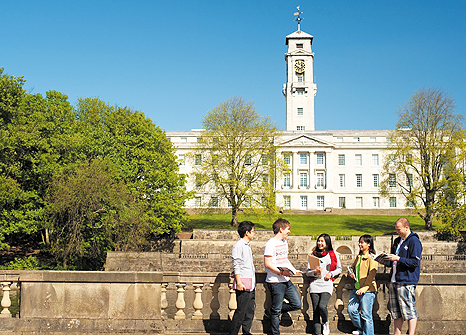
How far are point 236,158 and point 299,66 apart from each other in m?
42.1

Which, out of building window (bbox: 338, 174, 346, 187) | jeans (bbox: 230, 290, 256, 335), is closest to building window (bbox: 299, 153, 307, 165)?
building window (bbox: 338, 174, 346, 187)

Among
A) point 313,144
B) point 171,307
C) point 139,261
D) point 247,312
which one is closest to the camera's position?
point 247,312

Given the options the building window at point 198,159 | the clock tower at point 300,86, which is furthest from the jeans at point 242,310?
the clock tower at point 300,86

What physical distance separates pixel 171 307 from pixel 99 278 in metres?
12.8

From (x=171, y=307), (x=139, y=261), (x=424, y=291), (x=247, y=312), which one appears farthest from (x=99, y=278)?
(x=139, y=261)

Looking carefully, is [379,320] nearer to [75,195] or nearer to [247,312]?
[247,312]

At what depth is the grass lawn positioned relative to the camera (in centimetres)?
4967

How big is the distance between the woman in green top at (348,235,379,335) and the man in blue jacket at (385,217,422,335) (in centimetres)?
37

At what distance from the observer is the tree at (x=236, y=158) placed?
48.1 m

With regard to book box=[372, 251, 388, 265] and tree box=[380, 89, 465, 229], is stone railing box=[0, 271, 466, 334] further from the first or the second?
tree box=[380, 89, 465, 229]

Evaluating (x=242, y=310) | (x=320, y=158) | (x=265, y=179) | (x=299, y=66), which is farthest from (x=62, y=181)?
(x=299, y=66)

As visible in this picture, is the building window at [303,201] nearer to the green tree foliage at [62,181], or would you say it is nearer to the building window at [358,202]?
the building window at [358,202]

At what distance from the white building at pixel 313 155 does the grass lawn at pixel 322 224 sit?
1329cm

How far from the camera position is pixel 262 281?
9.02 m
